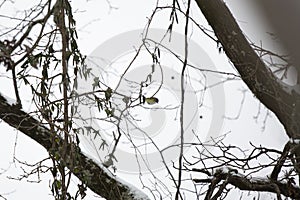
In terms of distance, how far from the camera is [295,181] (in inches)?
98.4

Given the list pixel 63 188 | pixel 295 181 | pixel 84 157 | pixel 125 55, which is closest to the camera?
pixel 63 188

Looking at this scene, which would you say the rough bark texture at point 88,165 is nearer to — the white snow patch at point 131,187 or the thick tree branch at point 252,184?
the white snow patch at point 131,187

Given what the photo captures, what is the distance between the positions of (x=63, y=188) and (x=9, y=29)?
2.99ft

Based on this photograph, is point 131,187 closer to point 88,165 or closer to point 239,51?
point 88,165

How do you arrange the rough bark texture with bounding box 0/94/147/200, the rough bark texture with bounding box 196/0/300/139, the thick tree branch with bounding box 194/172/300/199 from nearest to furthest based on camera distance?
the thick tree branch with bounding box 194/172/300/199, the rough bark texture with bounding box 196/0/300/139, the rough bark texture with bounding box 0/94/147/200

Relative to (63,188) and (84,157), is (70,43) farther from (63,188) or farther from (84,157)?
(84,157)

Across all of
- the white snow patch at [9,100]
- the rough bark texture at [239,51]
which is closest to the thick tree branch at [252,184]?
the rough bark texture at [239,51]

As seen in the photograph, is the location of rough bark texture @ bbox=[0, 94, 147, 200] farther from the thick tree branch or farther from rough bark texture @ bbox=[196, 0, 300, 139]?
rough bark texture @ bbox=[196, 0, 300, 139]

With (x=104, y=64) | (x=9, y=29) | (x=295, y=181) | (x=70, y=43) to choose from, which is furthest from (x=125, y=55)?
(x=295, y=181)

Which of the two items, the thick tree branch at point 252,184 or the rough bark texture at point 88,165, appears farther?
the rough bark texture at point 88,165

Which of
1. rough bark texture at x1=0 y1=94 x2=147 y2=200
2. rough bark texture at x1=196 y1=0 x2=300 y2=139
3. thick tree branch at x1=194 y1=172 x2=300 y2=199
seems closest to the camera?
thick tree branch at x1=194 y1=172 x2=300 y2=199

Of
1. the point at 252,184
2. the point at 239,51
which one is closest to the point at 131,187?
the point at 252,184

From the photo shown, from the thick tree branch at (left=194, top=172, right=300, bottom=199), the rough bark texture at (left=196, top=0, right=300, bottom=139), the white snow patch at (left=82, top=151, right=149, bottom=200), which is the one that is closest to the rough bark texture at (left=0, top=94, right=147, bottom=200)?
the white snow patch at (left=82, top=151, right=149, bottom=200)

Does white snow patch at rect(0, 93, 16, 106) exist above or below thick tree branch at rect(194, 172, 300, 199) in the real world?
above
